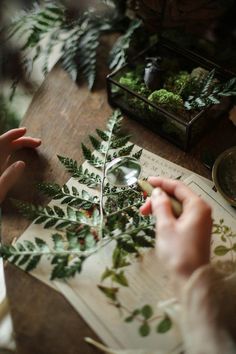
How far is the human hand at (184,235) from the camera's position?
2.05 ft

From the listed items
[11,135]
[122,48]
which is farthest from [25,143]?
[122,48]

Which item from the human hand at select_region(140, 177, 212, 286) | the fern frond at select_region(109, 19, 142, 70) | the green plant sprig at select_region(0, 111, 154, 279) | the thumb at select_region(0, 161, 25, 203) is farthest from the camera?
Result: the fern frond at select_region(109, 19, 142, 70)

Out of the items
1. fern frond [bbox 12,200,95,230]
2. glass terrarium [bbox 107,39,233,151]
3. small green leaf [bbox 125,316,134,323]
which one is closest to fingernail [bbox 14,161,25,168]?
fern frond [bbox 12,200,95,230]

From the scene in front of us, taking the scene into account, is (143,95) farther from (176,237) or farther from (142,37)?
(176,237)

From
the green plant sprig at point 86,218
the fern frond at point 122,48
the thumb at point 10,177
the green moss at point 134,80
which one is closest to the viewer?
the green plant sprig at point 86,218

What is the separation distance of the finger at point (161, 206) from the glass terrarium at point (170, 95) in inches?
8.8

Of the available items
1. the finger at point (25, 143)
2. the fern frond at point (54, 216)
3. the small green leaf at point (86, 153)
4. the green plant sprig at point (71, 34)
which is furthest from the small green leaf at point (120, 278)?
the green plant sprig at point (71, 34)

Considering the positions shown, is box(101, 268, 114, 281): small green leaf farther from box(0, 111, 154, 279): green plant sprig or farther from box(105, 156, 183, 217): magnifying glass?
box(105, 156, 183, 217): magnifying glass

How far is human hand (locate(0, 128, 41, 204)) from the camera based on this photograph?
0.86 metres

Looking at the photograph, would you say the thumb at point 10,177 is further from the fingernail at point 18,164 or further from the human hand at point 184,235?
the human hand at point 184,235

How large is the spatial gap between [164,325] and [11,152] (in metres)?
0.52

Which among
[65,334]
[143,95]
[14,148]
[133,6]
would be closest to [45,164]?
[14,148]

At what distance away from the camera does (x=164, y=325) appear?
67 cm

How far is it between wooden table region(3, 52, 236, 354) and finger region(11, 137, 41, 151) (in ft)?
0.05
